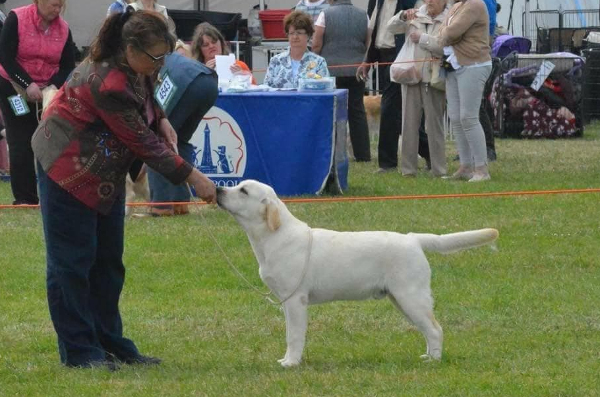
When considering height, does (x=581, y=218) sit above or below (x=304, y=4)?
below

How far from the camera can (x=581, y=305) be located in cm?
629

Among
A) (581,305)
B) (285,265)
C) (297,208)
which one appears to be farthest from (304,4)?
(285,265)

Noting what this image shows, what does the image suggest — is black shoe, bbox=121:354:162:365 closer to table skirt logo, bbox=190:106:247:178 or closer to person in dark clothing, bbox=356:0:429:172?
table skirt logo, bbox=190:106:247:178

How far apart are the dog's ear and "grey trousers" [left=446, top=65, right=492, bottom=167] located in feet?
19.8

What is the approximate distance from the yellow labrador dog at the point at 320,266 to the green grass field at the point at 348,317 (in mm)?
232

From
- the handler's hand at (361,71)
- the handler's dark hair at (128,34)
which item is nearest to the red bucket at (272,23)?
the handler's hand at (361,71)

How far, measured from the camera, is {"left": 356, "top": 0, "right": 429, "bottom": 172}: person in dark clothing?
12.2 metres

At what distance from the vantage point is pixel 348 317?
622 cm

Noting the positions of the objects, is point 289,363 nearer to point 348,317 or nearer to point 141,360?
point 141,360

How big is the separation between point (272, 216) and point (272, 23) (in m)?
12.2

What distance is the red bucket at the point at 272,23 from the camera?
16828mm

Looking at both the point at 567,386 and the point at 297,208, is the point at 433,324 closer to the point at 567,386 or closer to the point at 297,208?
the point at 567,386

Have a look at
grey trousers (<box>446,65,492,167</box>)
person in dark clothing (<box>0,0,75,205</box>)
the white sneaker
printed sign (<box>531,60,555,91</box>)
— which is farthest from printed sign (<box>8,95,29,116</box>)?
printed sign (<box>531,60,555,91</box>)

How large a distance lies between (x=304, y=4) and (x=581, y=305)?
794 centimetres
